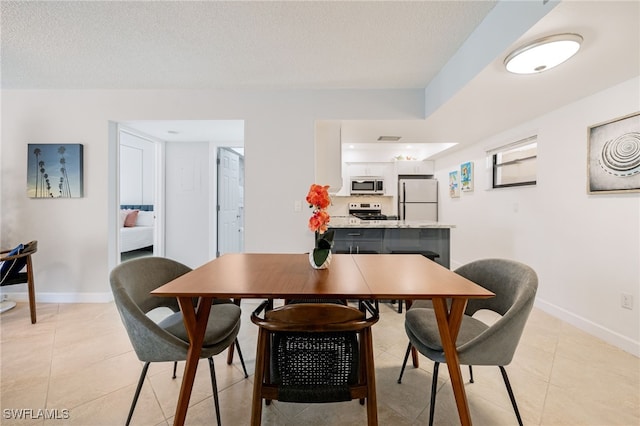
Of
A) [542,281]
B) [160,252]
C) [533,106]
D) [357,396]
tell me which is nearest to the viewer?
[357,396]

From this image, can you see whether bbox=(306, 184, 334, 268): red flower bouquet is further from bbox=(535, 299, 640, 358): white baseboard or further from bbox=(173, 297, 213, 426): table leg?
bbox=(535, 299, 640, 358): white baseboard

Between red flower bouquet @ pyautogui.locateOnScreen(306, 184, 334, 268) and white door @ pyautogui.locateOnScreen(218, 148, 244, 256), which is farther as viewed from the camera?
white door @ pyautogui.locateOnScreen(218, 148, 244, 256)

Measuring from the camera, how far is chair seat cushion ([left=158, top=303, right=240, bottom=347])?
1344 millimetres

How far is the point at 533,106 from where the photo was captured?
2619 mm

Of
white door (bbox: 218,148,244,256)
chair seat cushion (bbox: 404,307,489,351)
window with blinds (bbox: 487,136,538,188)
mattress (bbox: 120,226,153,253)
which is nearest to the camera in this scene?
chair seat cushion (bbox: 404,307,489,351)

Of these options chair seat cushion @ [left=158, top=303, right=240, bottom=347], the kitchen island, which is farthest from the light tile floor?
the kitchen island

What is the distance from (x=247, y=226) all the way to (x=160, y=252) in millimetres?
2029

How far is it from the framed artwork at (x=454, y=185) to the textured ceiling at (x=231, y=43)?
2.42 m

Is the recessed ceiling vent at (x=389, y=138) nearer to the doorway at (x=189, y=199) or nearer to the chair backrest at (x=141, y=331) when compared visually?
the doorway at (x=189, y=199)

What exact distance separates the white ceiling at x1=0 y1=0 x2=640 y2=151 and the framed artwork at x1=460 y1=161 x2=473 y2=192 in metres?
1.38

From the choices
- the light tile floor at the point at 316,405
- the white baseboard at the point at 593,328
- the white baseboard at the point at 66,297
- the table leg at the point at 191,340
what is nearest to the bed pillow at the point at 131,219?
the white baseboard at the point at 66,297

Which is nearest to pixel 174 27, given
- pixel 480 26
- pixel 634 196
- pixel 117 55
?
pixel 117 55

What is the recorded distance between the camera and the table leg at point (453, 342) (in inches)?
44.7

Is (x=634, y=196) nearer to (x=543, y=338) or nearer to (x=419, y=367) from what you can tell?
(x=543, y=338)
